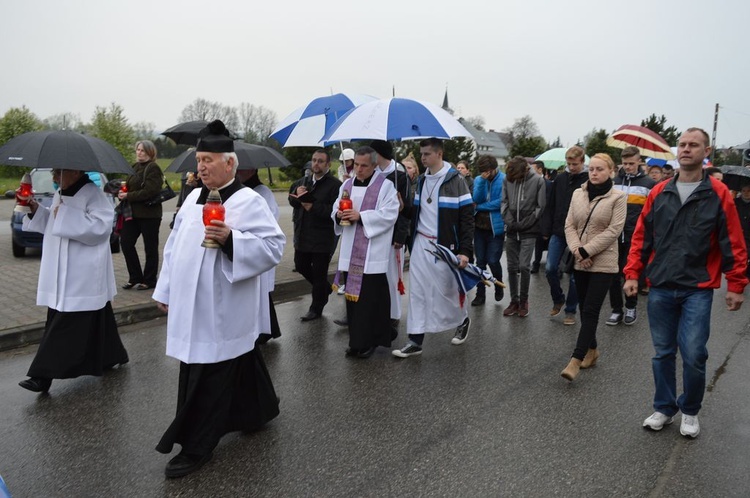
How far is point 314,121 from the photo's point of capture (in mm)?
7129

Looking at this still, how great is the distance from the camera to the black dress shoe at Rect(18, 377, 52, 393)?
446cm

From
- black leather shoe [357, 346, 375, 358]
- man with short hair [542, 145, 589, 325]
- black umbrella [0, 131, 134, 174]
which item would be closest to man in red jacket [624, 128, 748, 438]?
black leather shoe [357, 346, 375, 358]

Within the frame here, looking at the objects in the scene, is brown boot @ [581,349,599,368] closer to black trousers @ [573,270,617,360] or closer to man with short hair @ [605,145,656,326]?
black trousers @ [573,270,617,360]

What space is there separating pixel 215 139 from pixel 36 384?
8.45ft

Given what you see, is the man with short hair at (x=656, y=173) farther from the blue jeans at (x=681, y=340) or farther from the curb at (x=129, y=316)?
the blue jeans at (x=681, y=340)

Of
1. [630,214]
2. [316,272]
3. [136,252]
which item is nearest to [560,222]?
[630,214]

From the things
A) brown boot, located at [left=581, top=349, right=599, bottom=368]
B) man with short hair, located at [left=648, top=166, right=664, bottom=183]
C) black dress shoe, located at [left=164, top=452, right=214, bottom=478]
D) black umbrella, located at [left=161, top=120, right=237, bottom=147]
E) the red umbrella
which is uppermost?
the red umbrella

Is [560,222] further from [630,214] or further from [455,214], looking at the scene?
[455,214]

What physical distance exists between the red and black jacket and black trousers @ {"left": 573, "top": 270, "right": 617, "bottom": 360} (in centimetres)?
115

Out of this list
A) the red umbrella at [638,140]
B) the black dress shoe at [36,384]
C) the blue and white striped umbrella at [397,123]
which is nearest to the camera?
the black dress shoe at [36,384]

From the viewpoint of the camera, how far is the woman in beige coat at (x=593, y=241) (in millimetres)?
5137

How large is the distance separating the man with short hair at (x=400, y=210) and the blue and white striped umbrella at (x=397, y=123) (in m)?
0.45

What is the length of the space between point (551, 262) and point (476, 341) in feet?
5.61

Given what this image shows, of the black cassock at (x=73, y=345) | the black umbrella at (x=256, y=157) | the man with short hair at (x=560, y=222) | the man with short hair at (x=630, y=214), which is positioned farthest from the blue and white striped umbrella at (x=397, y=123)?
the man with short hair at (x=630, y=214)
